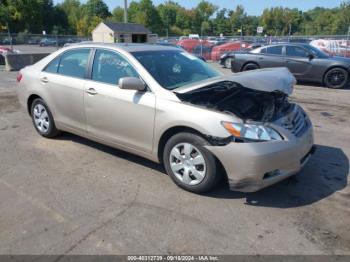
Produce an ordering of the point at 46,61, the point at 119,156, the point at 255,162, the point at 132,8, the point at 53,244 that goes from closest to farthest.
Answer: the point at 53,244, the point at 255,162, the point at 119,156, the point at 46,61, the point at 132,8

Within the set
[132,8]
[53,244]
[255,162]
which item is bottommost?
[53,244]

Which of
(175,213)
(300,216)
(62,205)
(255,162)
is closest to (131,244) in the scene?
(175,213)

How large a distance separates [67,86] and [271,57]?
372 inches

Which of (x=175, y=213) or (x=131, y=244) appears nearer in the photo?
(x=131, y=244)

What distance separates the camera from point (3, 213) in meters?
3.40

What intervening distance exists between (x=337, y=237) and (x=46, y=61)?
472 centimetres

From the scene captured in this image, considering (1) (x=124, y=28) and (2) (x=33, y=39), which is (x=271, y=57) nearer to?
(2) (x=33, y=39)

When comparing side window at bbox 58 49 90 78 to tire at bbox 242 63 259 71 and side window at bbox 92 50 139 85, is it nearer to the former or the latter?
side window at bbox 92 50 139 85

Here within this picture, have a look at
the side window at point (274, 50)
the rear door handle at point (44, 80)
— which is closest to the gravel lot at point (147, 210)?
the rear door handle at point (44, 80)

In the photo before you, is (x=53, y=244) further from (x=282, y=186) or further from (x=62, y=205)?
(x=282, y=186)

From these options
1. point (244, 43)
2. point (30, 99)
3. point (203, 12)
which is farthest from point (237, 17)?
point (30, 99)

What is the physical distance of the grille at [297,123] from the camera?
12.0 feet

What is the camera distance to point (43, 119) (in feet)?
18.1

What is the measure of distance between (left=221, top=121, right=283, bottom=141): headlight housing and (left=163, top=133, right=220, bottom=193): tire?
0.31 meters
